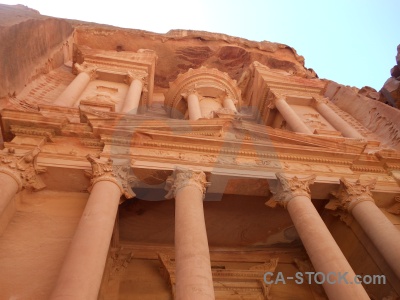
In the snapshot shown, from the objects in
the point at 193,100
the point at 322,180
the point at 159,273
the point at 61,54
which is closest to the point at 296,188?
the point at 322,180

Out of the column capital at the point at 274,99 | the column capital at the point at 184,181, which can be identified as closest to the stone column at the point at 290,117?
the column capital at the point at 274,99

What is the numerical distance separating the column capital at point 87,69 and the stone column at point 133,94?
159 centimetres

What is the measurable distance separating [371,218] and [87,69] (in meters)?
13.0

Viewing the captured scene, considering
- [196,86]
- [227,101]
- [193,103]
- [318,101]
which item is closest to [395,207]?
[318,101]

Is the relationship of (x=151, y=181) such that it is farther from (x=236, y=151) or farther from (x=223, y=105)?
(x=223, y=105)

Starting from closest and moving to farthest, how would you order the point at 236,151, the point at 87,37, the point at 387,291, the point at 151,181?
1. the point at 387,291
2. the point at 151,181
3. the point at 236,151
4. the point at 87,37

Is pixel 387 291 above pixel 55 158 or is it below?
below

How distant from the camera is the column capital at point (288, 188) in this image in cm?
812

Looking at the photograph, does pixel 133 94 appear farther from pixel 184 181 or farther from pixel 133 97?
pixel 184 181

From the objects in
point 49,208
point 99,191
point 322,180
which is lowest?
point 99,191

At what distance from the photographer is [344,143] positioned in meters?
9.89

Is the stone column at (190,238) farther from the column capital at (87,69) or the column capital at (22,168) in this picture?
the column capital at (87,69)

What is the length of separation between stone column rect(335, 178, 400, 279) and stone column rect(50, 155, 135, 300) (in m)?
5.34

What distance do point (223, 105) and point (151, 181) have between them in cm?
930
